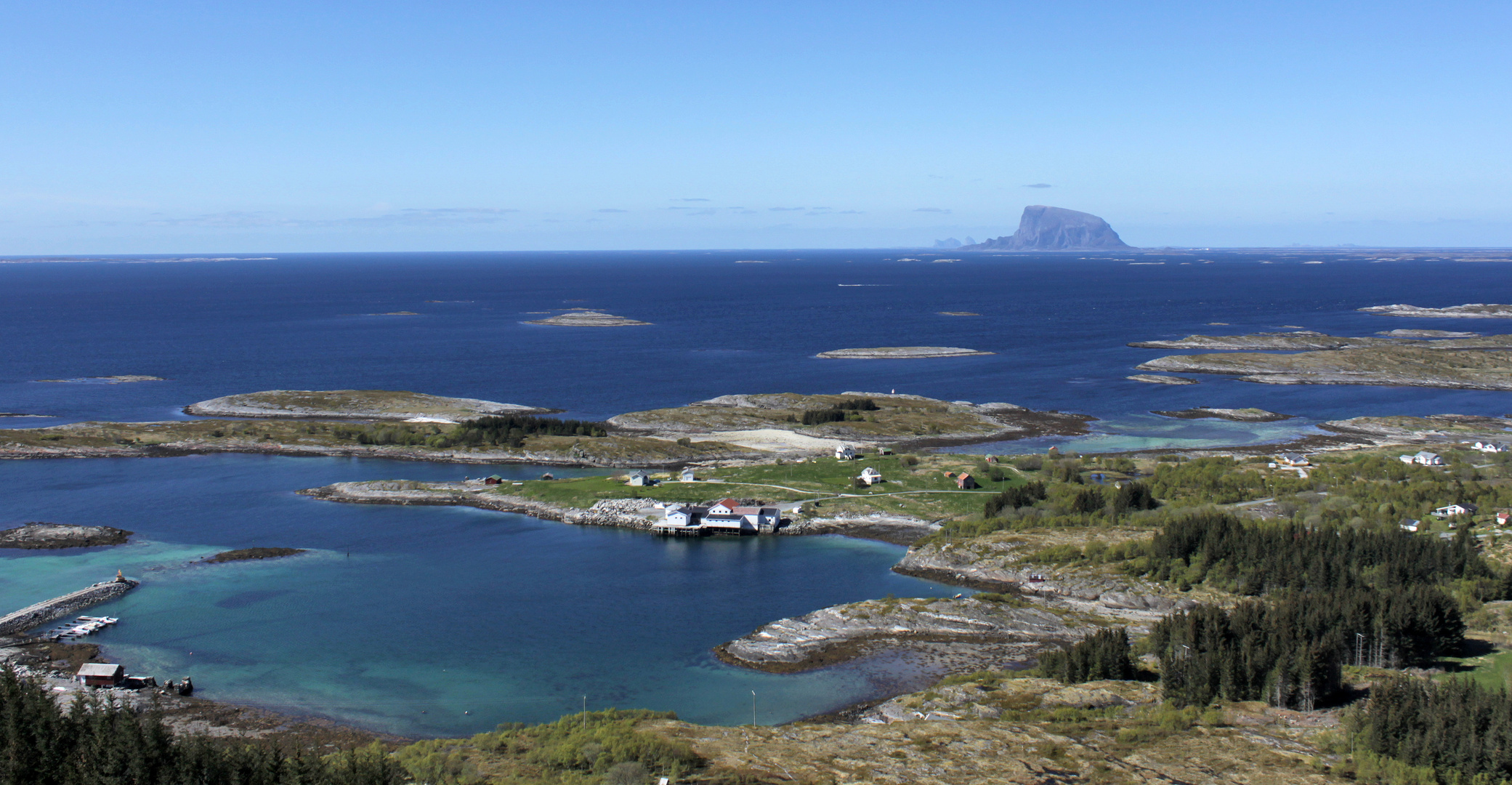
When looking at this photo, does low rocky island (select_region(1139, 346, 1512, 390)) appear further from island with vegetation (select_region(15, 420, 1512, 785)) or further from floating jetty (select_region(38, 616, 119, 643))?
floating jetty (select_region(38, 616, 119, 643))

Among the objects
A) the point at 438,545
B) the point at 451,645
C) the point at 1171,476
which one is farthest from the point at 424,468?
the point at 1171,476

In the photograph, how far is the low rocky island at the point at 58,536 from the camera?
65.8 metres

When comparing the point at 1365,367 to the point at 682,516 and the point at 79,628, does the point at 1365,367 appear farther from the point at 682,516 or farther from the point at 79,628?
the point at 79,628

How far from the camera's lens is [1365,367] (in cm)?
14212

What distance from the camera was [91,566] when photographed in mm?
61719

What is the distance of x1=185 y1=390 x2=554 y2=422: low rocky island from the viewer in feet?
367

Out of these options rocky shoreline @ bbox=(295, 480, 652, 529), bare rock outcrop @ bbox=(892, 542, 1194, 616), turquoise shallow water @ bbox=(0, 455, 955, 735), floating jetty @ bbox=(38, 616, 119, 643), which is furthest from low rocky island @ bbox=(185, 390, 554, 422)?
bare rock outcrop @ bbox=(892, 542, 1194, 616)

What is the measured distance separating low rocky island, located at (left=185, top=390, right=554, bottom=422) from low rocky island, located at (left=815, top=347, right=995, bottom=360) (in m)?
62.4

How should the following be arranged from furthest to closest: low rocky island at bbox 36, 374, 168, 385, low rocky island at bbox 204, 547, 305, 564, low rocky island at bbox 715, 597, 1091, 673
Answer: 1. low rocky island at bbox 36, 374, 168, 385
2. low rocky island at bbox 204, 547, 305, 564
3. low rocky island at bbox 715, 597, 1091, 673

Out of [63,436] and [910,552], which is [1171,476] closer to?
[910,552]

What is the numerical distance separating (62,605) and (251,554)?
11.2m

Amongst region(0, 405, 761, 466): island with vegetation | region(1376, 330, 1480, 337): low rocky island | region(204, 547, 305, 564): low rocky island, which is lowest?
region(204, 547, 305, 564): low rocky island

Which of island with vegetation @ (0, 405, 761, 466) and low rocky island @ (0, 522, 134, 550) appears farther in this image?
island with vegetation @ (0, 405, 761, 466)

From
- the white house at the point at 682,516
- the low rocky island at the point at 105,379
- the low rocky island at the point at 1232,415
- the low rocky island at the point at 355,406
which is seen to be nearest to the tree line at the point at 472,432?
the low rocky island at the point at 355,406
